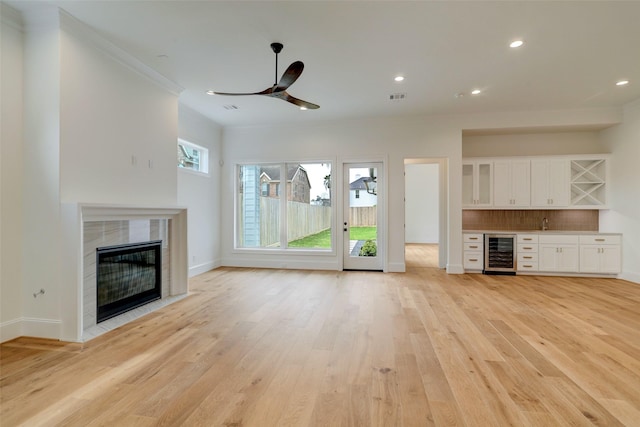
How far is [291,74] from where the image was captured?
2.80 meters

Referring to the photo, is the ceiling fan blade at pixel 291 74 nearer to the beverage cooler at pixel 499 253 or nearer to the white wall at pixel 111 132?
the white wall at pixel 111 132

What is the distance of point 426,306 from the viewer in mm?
3703

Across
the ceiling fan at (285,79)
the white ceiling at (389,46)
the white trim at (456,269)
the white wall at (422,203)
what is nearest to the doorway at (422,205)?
the white wall at (422,203)

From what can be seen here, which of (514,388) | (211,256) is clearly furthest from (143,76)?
(514,388)

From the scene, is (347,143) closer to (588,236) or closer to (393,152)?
(393,152)

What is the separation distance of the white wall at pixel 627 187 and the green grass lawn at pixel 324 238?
4.40 m

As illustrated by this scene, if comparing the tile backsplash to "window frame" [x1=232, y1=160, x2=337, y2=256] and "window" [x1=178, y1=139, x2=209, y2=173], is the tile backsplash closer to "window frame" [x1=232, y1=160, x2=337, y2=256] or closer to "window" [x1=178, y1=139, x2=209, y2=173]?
"window frame" [x1=232, y1=160, x2=337, y2=256]

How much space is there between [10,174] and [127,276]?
1498 millimetres

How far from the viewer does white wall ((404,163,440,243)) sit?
10477 mm

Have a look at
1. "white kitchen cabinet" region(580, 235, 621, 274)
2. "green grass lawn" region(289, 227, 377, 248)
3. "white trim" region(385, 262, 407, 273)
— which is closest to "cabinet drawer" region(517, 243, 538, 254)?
"white kitchen cabinet" region(580, 235, 621, 274)

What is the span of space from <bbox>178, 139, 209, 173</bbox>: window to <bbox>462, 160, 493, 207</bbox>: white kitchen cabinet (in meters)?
5.32

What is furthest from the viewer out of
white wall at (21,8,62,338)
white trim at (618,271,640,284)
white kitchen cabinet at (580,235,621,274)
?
white kitchen cabinet at (580,235,621,274)

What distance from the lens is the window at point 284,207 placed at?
6.25 m

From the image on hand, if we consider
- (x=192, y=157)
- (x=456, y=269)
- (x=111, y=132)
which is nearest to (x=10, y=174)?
(x=111, y=132)
